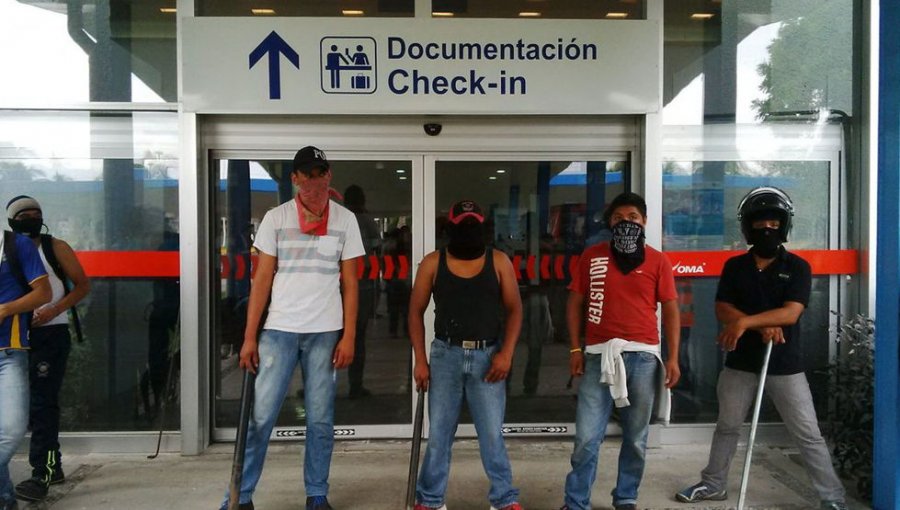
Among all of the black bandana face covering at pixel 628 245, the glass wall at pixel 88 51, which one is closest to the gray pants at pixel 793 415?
the black bandana face covering at pixel 628 245

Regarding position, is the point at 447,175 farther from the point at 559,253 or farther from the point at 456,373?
the point at 456,373

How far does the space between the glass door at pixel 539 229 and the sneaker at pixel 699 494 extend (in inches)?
53.2

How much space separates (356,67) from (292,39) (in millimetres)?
486

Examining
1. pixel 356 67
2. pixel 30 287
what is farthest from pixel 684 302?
pixel 30 287

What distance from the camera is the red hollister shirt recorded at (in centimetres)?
436

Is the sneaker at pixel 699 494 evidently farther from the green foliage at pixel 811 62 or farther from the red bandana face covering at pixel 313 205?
the green foliage at pixel 811 62

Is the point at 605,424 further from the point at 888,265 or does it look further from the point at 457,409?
the point at 888,265

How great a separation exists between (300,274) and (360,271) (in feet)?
5.23

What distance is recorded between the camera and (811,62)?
6105mm

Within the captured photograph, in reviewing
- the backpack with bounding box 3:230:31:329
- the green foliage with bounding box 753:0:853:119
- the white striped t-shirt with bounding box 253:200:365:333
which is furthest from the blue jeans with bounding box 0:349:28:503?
the green foliage with bounding box 753:0:853:119

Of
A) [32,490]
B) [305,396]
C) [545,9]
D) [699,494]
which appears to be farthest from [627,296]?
[32,490]

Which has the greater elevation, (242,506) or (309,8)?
(309,8)

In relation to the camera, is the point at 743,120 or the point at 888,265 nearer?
the point at 888,265

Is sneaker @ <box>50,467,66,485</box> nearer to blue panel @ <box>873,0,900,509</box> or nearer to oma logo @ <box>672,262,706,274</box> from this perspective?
oma logo @ <box>672,262,706,274</box>
